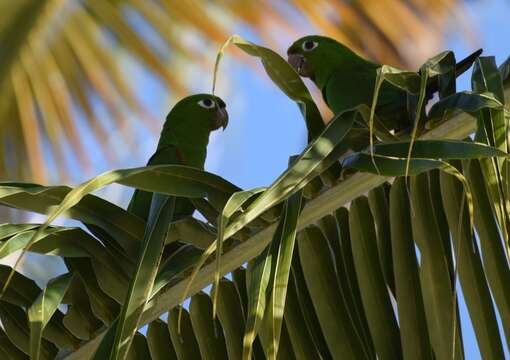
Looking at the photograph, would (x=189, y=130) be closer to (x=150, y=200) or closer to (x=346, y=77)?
(x=150, y=200)

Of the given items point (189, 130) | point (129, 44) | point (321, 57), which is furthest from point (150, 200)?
point (129, 44)

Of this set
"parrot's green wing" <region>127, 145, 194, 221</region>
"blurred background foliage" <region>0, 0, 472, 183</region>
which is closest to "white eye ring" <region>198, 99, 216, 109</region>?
"parrot's green wing" <region>127, 145, 194, 221</region>

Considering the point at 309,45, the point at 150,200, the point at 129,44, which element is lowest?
the point at 150,200

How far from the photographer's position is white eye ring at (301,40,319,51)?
118 cm

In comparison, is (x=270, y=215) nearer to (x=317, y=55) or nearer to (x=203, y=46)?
(x=317, y=55)

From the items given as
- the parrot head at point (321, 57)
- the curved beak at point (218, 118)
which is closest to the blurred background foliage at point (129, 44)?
the curved beak at point (218, 118)

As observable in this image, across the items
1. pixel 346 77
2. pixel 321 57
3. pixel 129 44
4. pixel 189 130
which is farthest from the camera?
pixel 129 44

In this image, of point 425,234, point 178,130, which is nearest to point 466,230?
point 425,234

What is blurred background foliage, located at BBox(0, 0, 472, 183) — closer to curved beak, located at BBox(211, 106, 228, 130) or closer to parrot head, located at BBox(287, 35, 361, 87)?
curved beak, located at BBox(211, 106, 228, 130)

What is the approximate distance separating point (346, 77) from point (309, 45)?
17cm

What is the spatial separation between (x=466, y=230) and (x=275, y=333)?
262mm

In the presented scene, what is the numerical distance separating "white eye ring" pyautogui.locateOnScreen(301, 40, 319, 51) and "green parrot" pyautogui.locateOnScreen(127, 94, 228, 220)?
141 mm

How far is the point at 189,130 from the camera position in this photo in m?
1.29

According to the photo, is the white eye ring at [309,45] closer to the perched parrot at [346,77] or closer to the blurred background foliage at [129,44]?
the perched parrot at [346,77]
